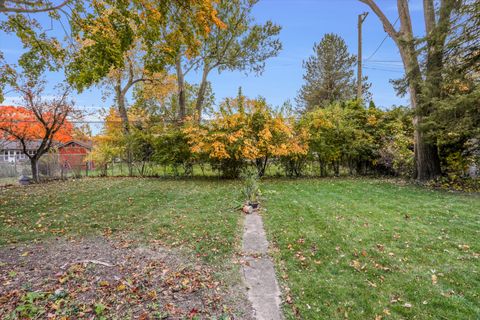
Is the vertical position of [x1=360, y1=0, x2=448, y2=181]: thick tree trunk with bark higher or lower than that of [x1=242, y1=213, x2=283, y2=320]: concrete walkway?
higher

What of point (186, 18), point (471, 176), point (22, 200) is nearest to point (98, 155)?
point (22, 200)

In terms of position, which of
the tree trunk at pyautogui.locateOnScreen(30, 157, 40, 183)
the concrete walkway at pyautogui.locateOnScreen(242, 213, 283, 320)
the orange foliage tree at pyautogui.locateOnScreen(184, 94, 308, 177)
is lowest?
the concrete walkway at pyautogui.locateOnScreen(242, 213, 283, 320)

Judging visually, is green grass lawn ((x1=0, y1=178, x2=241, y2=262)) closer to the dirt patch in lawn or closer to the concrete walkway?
the concrete walkway

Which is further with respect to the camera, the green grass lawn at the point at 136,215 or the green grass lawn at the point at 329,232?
the green grass lawn at the point at 136,215

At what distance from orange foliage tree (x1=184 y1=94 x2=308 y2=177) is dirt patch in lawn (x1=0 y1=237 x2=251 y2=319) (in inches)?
220

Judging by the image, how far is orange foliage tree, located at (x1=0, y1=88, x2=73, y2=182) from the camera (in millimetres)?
9648

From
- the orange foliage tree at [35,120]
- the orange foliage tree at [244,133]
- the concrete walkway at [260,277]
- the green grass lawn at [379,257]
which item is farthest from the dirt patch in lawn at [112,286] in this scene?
the orange foliage tree at [35,120]

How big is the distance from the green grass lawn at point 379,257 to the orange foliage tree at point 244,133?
3460 mm

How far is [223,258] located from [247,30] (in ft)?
45.5

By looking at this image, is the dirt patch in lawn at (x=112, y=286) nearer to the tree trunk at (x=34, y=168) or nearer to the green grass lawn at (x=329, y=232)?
the green grass lawn at (x=329, y=232)

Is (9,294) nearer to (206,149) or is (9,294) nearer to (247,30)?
(206,149)

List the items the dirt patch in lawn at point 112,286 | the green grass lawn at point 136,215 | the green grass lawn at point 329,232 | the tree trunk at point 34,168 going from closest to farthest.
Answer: the dirt patch in lawn at point 112,286, the green grass lawn at point 329,232, the green grass lawn at point 136,215, the tree trunk at point 34,168

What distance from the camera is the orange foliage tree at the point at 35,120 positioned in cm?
965

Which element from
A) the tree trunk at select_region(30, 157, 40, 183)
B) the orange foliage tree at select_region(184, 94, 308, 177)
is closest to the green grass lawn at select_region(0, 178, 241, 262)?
the orange foliage tree at select_region(184, 94, 308, 177)
